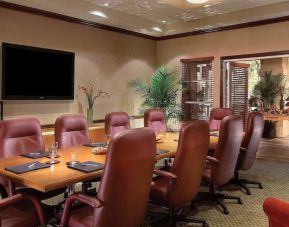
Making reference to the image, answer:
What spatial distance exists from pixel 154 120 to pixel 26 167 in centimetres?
281

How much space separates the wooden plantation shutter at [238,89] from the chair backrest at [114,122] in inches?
124

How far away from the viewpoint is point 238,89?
6.80m

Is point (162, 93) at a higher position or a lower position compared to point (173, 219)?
higher

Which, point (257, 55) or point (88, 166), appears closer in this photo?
point (88, 166)

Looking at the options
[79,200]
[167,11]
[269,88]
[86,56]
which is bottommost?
[79,200]

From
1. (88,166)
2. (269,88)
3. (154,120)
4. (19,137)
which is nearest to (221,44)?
(154,120)

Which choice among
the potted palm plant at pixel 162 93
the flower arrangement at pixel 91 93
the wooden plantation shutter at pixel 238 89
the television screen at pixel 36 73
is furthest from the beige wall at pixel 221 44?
the television screen at pixel 36 73

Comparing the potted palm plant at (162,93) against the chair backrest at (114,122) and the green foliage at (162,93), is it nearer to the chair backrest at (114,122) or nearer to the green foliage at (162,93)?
the green foliage at (162,93)

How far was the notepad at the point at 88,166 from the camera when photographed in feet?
7.70

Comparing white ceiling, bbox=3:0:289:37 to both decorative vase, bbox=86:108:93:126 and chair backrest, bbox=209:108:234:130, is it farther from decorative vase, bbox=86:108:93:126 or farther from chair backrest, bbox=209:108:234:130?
chair backrest, bbox=209:108:234:130

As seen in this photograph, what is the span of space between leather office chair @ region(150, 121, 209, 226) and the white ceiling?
3.30 m

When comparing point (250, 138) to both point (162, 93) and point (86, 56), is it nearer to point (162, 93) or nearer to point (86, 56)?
point (162, 93)

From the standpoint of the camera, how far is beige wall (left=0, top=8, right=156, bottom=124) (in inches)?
197

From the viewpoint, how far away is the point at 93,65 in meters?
6.13
